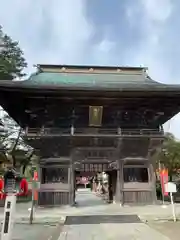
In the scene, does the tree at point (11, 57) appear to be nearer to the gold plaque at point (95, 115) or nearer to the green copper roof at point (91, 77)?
the green copper roof at point (91, 77)

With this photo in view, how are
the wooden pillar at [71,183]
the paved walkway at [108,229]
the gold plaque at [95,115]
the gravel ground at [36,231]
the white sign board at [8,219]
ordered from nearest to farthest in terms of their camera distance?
the white sign board at [8,219]
the paved walkway at [108,229]
the gravel ground at [36,231]
the wooden pillar at [71,183]
the gold plaque at [95,115]

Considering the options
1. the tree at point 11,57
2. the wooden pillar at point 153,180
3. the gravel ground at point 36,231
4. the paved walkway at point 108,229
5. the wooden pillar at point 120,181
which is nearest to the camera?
the paved walkway at point 108,229

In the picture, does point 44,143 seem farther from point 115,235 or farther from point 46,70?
point 115,235

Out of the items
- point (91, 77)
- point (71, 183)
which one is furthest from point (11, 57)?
point (71, 183)

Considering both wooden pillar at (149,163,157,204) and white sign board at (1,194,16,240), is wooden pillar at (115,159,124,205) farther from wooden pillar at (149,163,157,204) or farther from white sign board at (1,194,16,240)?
white sign board at (1,194,16,240)

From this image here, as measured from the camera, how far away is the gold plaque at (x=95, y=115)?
20.5 meters

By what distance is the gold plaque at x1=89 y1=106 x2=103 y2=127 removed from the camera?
67.4 ft

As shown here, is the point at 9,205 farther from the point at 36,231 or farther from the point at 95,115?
the point at 95,115

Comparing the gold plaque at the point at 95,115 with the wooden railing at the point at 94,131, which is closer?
the gold plaque at the point at 95,115

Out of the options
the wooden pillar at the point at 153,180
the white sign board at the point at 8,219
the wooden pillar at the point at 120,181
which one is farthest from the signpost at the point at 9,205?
the wooden pillar at the point at 153,180

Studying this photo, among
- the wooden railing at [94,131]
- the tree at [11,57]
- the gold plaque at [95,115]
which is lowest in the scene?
the wooden railing at [94,131]

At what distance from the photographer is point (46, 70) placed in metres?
26.7

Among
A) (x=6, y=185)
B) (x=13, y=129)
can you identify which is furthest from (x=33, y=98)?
(x=13, y=129)

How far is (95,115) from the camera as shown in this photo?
20.8 meters
